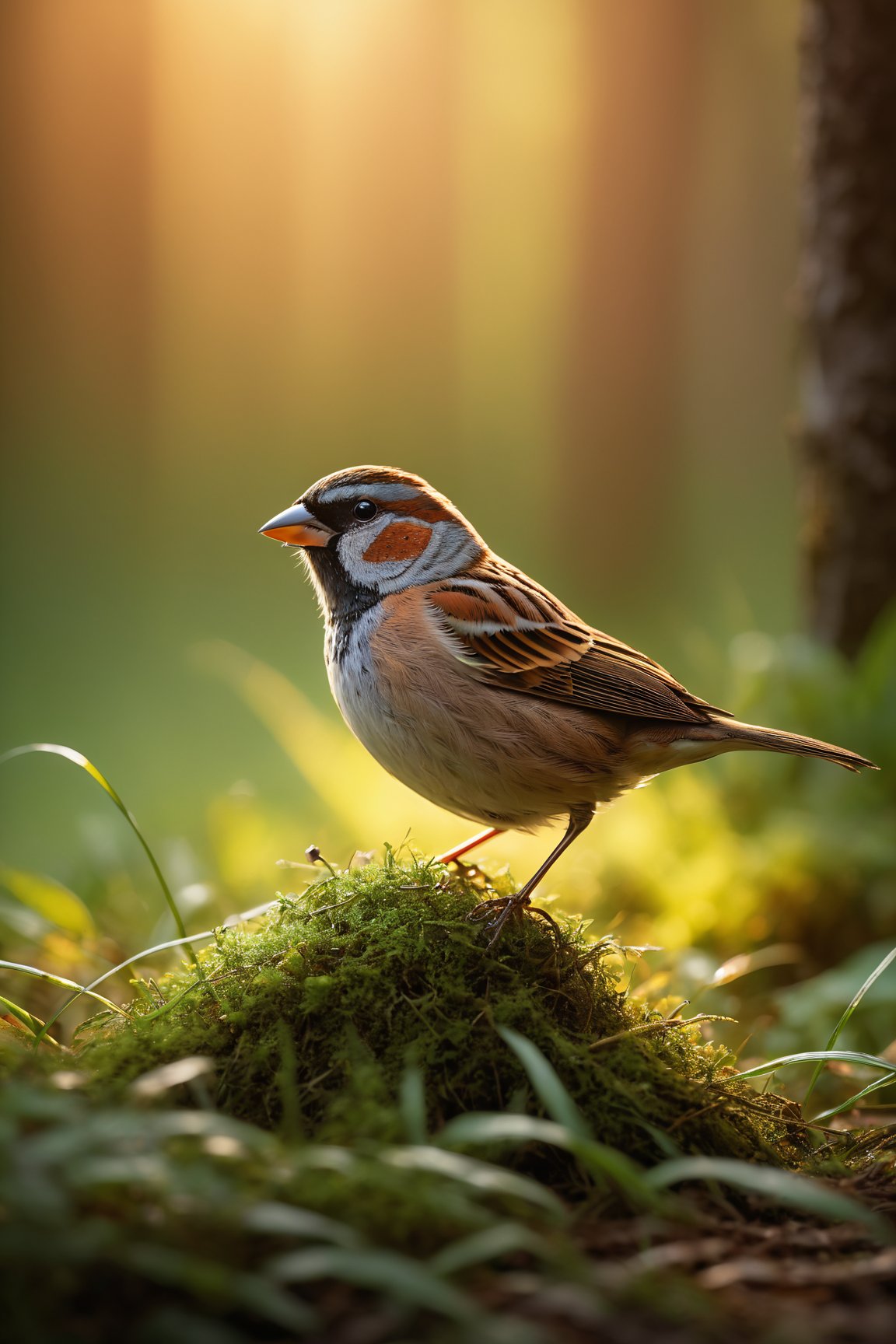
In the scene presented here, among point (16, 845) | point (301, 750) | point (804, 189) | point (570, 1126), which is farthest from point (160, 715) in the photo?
point (570, 1126)

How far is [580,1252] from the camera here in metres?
1.55

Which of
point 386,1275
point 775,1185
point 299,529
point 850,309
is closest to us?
point 386,1275

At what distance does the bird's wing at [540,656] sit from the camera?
113 inches

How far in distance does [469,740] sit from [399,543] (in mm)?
697

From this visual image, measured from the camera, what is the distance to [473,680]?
2.81 m

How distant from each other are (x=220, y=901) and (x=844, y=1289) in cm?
314

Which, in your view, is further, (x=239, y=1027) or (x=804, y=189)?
(x=804, y=189)

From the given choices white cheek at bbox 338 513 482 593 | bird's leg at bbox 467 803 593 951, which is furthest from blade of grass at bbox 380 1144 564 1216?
white cheek at bbox 338 513 482 593

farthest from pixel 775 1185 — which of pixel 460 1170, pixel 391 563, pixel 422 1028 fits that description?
pixel 391 563

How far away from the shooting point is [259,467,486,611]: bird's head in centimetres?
304

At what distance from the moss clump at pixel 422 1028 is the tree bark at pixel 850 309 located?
327cm

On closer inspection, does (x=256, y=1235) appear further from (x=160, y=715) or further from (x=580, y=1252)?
(x=160, y=715)

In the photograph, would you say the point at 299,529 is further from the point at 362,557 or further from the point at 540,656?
the point at 540,656

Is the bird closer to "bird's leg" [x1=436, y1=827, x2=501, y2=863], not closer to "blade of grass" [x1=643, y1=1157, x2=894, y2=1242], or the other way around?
"bird's leg" [x1=436, y1=827, x2=501, y2=863]
